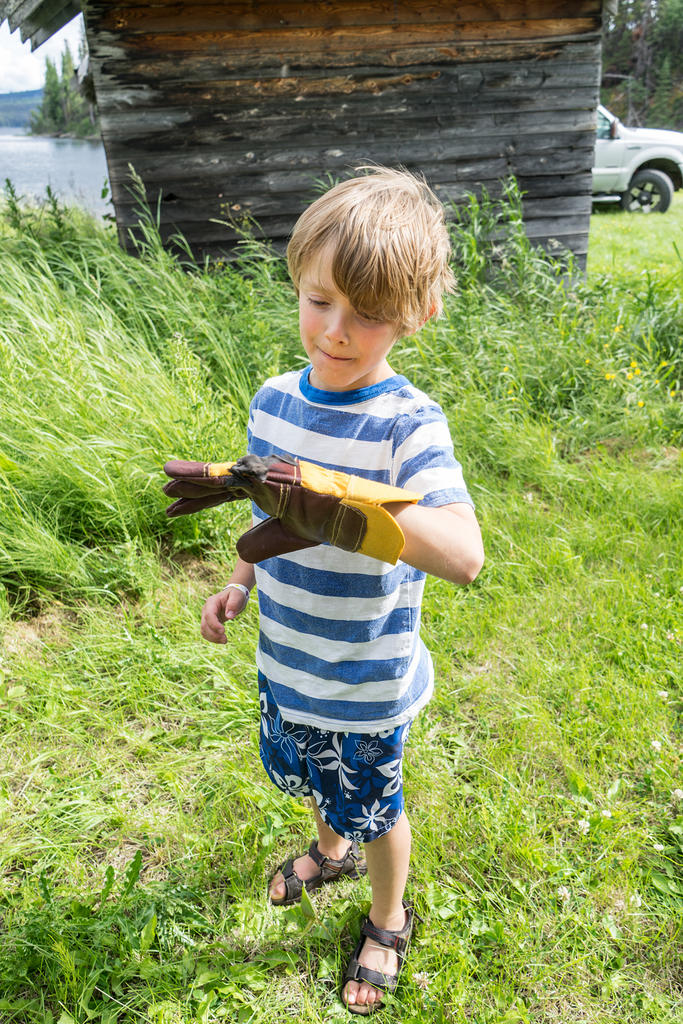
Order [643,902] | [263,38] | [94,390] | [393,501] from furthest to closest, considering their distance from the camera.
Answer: [263,38] < [94,390] < [643,902] < [393,501]

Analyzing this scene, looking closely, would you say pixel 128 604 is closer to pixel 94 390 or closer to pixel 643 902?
pixel 94 390

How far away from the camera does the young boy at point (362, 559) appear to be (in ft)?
3.40

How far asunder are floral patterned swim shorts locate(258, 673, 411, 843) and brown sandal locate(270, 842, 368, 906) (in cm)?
34

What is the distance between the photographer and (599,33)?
481cm

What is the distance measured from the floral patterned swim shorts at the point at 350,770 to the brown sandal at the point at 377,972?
10.9 inches

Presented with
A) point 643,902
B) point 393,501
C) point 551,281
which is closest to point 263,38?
point 551,281

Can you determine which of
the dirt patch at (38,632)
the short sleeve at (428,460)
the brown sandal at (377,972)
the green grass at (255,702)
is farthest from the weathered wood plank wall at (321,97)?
the brown sandal at (377,972)

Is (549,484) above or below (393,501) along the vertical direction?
below

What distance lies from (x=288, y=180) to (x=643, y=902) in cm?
433

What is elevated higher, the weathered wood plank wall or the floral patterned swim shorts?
the weathered wood plank wall

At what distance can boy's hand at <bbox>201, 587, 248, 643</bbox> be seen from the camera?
141cm

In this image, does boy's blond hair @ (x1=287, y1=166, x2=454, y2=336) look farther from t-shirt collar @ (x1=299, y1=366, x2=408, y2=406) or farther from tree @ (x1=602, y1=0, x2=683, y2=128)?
tree @ (x1=602, y1=0, x2=683, y2=128)

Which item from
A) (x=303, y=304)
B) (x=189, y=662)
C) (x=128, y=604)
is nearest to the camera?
(x=303, y=304)

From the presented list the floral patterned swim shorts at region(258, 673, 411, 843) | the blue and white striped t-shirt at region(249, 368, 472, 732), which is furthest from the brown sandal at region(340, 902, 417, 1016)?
the blue and white striped t-shirt at region(249, 368, 472, 732)
